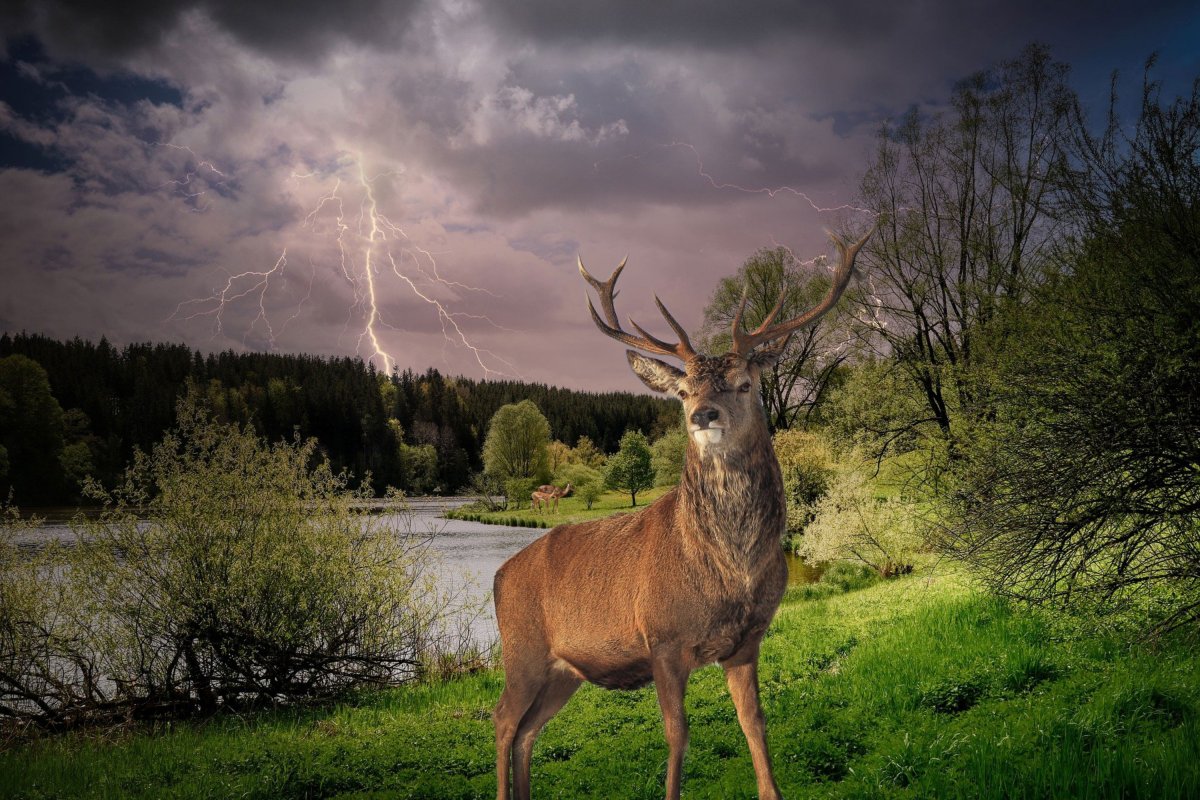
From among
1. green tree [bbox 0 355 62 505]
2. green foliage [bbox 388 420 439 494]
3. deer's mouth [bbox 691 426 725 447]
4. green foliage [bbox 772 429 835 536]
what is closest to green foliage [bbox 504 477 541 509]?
green foliage [bbox 388 420 439 494]

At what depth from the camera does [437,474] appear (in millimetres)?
79375

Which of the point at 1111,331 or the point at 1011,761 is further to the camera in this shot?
the point at 1111,331

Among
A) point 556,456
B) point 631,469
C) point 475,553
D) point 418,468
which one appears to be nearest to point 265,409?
point 418,468

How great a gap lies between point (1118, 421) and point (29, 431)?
52942 millimetres

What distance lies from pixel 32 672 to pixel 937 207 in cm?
2153

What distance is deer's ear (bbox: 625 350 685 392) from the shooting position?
3.73 meters

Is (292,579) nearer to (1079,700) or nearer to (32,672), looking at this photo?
(32,672)

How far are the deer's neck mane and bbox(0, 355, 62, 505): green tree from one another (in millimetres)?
45273

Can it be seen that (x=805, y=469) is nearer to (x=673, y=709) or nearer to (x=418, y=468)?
(x=673, y=709)

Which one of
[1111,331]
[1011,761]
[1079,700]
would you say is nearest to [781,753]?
[1011,761]

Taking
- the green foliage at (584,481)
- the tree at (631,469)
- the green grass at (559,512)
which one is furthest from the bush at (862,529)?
the green foliage at (584,481)

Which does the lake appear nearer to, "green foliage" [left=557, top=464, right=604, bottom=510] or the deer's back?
the deer's back

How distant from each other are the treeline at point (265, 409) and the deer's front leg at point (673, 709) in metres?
35.1

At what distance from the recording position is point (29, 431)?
43.7 metres
